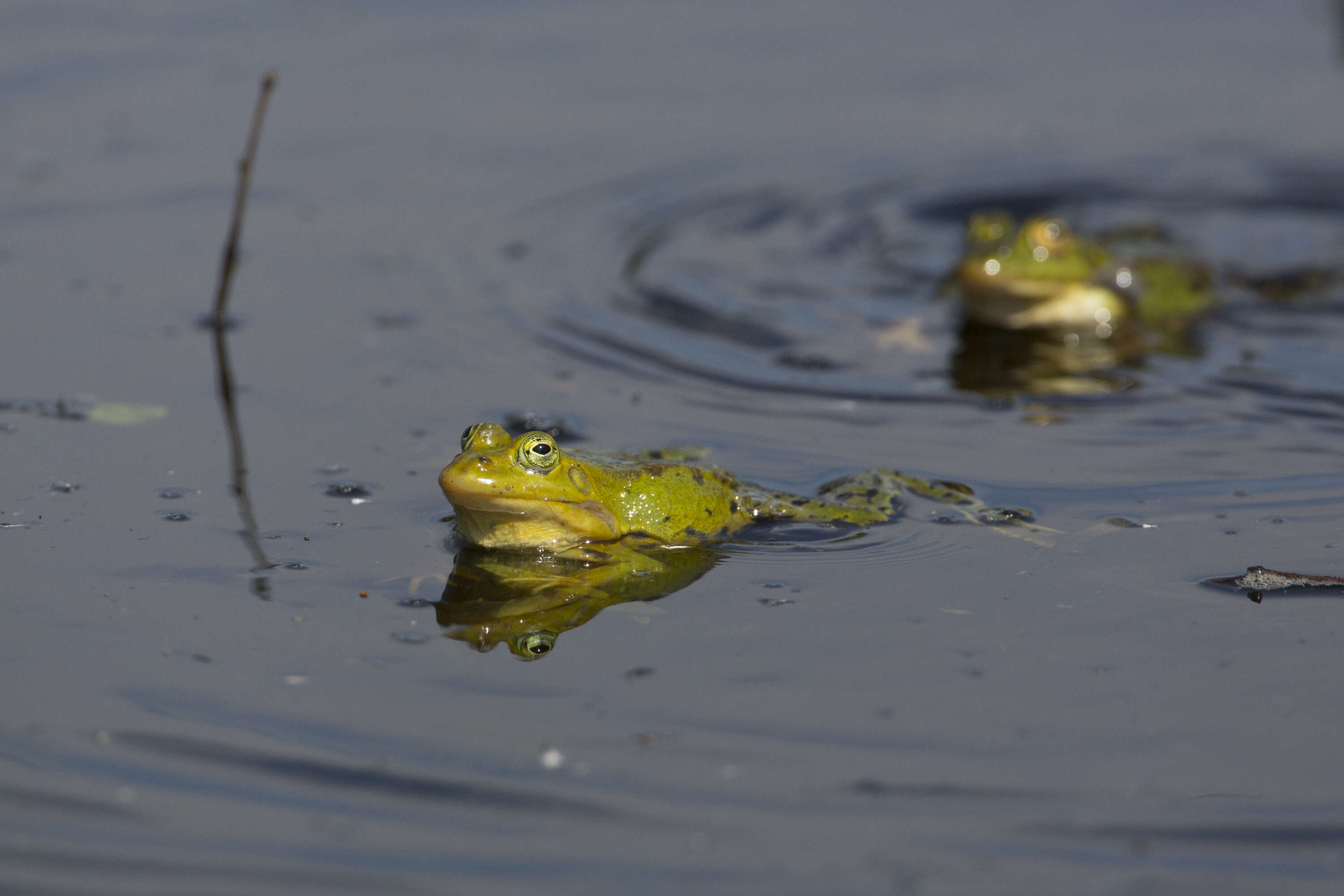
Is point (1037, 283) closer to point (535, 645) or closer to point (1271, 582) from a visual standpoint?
point (1271, 582)

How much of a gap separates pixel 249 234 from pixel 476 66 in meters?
4.16

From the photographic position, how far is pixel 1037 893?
3.31m

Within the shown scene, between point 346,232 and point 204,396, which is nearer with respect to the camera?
point 204,396

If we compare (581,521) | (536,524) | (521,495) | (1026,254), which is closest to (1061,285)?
(1026,254)

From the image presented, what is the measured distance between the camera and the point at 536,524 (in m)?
5.00

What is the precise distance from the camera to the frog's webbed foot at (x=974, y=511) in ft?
17.2

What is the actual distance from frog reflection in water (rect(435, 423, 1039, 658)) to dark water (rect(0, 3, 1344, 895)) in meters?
0.15

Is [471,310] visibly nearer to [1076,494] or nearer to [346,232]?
[346,232]

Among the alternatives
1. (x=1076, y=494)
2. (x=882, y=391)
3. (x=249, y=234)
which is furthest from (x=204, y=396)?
(x=1076, y=494)

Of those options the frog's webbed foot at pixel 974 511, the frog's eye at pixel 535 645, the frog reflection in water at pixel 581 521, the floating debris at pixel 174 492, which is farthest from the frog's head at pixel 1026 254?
the floating debris at pixel 174 492

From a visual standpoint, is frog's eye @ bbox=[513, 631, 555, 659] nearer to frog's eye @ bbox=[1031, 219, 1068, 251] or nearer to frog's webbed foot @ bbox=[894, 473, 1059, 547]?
frog's webbed foot @ bbox=[894, 473, 1059, 547]

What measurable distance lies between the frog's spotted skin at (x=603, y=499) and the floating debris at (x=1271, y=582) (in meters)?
1.31

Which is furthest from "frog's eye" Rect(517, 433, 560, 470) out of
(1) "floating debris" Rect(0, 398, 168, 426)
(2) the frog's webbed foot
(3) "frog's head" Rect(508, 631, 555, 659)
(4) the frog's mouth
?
(1) "floating debris" Rect(0, 398, 168, 426)

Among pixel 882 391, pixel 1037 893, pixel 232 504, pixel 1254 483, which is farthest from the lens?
pixel 882 391
